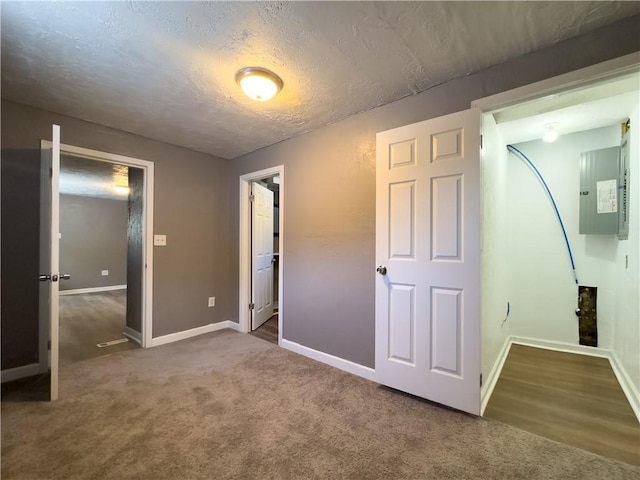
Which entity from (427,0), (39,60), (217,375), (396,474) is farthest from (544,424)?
(39,60)

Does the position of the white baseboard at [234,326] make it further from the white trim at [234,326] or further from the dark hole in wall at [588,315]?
the dark hole in wall at [588,315]

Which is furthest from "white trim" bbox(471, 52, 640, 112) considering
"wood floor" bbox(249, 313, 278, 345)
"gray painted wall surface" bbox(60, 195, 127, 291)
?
"gray painted wall surface" bbox(60, 195, 127, 291)

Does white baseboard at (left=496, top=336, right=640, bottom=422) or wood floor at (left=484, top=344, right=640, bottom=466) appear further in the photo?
white baseboard at (left=496, top=336, right=640, bottom=422)

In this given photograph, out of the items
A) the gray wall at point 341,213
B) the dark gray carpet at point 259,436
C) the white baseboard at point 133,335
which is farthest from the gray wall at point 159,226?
the gray wall at point 341,213

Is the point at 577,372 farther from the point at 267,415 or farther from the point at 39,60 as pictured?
the point at 39,60

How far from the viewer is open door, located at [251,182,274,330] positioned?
12.4 feet

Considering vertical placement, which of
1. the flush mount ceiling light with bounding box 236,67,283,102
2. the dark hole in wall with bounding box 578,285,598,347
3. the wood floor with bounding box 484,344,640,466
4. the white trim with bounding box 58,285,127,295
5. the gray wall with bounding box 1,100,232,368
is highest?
the flush mount ceiling light with bounding box 236,67,283,102

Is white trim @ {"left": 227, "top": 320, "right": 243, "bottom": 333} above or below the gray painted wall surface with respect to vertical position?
below

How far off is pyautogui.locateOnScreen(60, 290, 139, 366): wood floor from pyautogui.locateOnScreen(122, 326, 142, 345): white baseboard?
5cm

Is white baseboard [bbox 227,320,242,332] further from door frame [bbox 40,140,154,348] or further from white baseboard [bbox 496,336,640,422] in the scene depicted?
white baseboard [bbox 496,336,640,422]

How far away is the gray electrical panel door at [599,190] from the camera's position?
2.76 m

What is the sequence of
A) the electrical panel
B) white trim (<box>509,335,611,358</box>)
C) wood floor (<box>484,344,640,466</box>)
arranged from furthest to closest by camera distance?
white trim (<box>509,335,611,358</box>) < the electrical panel < wood floor (<box>484,344,640,466</box>)

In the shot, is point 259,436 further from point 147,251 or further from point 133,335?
point 133,335

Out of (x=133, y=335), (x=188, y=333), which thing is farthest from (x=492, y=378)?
(x=133, y=335)
